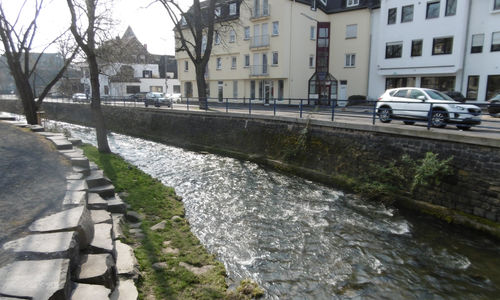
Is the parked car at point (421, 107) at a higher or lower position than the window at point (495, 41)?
lower

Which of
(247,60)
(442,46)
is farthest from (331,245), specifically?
(247,60)

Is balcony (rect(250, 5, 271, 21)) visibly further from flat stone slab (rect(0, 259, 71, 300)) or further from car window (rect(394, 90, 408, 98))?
flat stone slab (rect(0, 259, 71, 300))

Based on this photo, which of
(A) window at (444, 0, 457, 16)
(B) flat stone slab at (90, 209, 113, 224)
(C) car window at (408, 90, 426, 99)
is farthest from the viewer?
(A) window at (444, 0, 457, 16)

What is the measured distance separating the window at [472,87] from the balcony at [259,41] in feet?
63.3

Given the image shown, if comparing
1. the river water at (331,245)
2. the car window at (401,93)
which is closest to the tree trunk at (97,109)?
the river water at (331,245)

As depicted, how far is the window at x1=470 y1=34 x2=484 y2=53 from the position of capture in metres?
28.3

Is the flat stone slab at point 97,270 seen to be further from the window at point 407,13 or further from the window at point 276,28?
the window at point 276,28

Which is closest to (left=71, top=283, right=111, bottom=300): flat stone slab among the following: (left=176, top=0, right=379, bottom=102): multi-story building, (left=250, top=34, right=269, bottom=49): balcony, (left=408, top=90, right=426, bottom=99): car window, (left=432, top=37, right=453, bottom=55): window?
(left=408, top=90, right=426, bottom=99): car window

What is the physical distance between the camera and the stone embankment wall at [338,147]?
10008mm

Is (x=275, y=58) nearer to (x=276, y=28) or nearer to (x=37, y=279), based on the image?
(x=276, y=28)

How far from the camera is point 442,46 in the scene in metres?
30.0

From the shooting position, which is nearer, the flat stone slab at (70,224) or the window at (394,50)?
the flat stone slab at (70,224)

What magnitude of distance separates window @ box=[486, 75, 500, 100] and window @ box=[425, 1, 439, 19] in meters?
7.04

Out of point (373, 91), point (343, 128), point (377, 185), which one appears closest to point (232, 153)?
point (343, 128)
